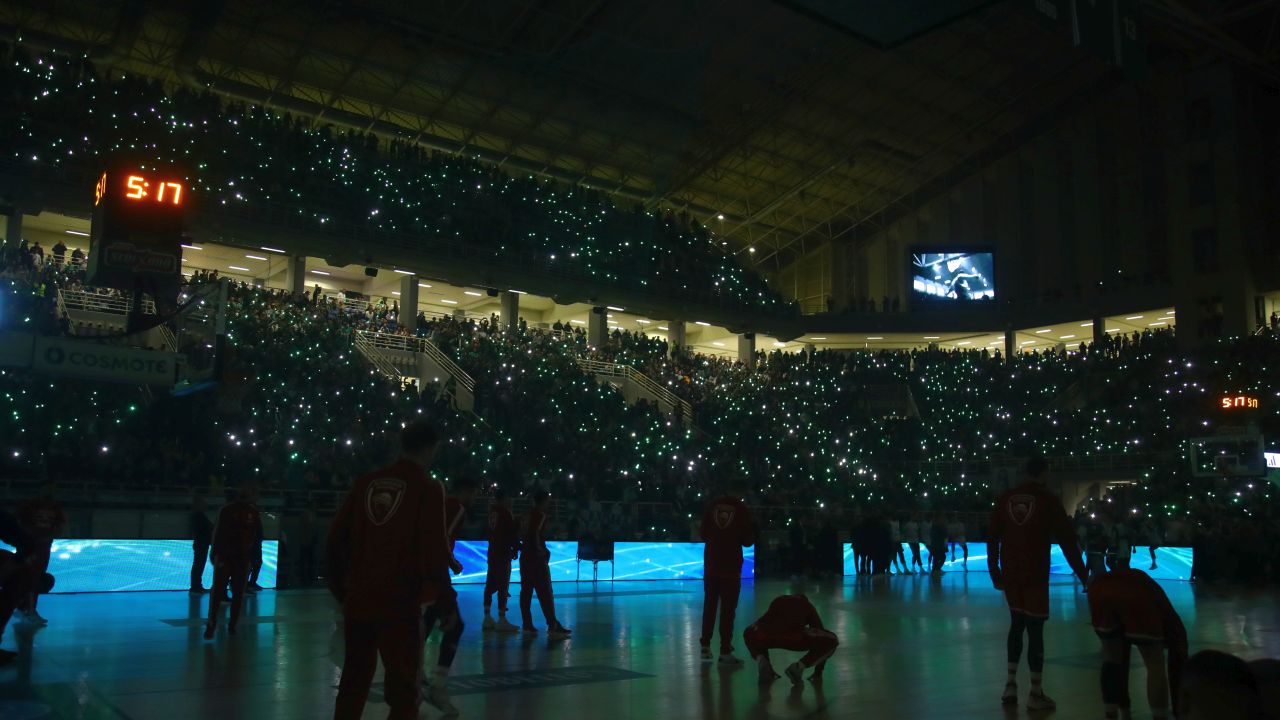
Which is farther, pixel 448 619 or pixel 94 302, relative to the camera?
pixel 94 302

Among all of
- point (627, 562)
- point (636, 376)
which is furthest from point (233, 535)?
point (636, 376)

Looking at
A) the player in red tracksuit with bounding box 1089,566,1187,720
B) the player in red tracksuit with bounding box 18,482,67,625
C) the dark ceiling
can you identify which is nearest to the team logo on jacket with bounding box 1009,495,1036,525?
the player in red tracksuit with bounding box 1089,566,1187,720

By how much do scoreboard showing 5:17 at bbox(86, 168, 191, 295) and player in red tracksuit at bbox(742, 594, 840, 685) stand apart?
27.8 feet

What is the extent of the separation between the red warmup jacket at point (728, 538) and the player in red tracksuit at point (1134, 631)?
356 centimetres

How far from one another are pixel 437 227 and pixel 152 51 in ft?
32.9

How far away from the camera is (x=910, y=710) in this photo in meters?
6.52

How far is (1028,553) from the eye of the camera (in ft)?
23.3

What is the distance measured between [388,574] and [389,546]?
0.41 feet

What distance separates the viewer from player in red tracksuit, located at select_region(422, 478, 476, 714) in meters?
6.31

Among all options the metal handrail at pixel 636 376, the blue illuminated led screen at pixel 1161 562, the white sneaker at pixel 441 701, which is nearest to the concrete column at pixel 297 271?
the metal handrail at pixel 636 376

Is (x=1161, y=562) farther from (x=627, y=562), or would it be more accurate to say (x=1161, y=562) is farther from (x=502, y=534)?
(x=502, y=534)

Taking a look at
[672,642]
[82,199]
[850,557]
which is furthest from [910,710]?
[82,199]

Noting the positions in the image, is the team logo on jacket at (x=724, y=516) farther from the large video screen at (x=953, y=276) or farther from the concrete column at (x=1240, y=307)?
the large video screen at (x=953, y=276)

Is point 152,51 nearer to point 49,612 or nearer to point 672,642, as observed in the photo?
point 49,612
